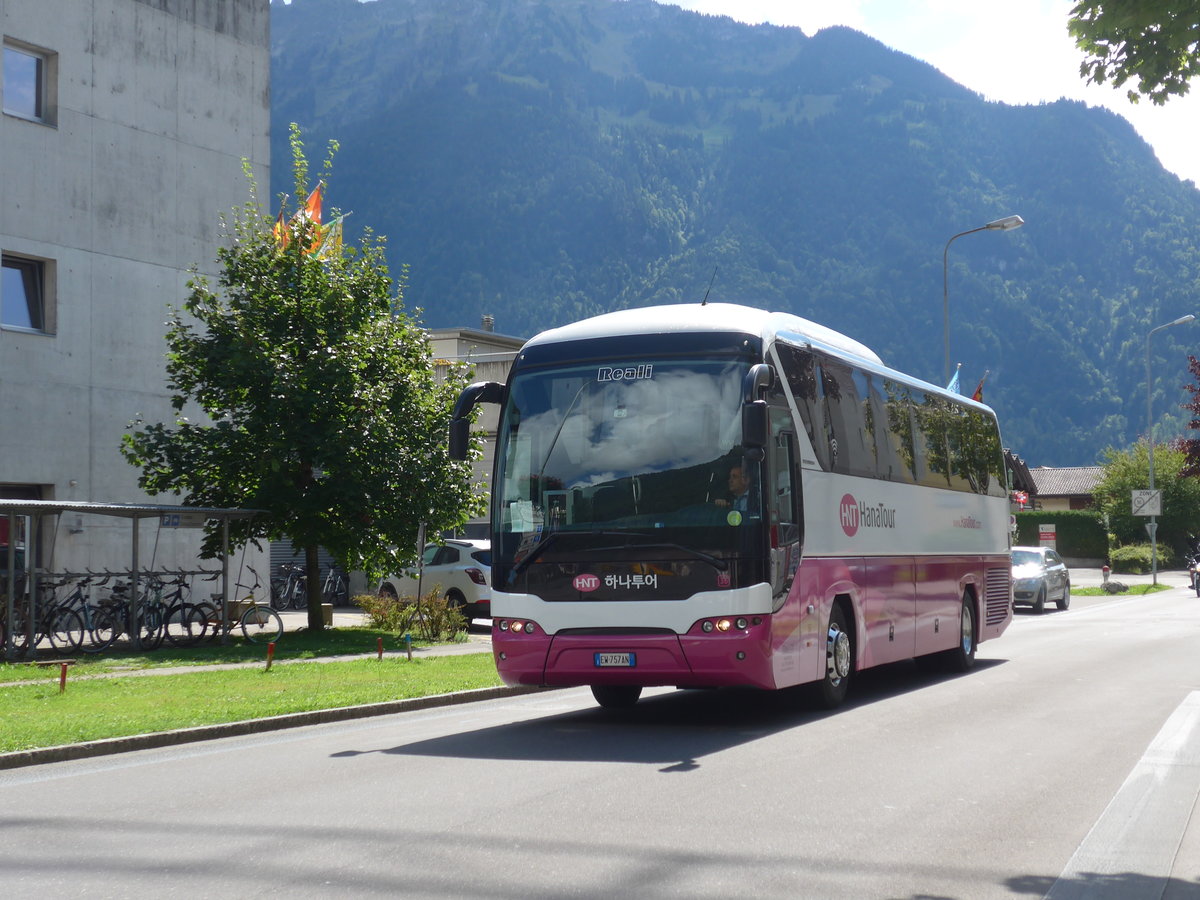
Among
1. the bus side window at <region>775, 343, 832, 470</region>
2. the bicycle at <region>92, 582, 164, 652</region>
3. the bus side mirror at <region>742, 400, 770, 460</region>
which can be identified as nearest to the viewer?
the bus side mirror at <region>742, 400, 770, 460</region>

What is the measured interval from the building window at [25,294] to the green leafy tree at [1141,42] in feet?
70.7

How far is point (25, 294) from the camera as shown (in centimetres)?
2561

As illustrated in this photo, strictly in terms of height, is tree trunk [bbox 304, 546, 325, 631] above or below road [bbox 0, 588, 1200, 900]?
above

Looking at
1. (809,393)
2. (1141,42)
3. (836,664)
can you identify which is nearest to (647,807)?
(1141,42)

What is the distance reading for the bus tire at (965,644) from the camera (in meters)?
18.0

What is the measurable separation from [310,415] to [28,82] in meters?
9.05

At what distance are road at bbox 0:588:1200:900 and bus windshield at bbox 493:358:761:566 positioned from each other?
1704mm

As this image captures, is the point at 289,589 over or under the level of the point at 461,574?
under

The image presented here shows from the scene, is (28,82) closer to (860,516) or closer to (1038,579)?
(860,516)

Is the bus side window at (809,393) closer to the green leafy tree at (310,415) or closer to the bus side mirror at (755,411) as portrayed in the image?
the bus side mirror at (755,411)

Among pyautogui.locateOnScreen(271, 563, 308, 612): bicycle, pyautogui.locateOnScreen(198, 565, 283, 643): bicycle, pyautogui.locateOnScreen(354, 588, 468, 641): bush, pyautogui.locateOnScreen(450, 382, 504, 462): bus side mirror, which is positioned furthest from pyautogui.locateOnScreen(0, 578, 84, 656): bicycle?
pyautogui.locateOnScreen(271, 563, 308, 612): bicycle

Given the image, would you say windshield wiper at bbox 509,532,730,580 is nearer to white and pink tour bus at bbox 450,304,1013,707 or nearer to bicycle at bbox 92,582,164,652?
white and pink tour bus at bbox 450,304,1013,707

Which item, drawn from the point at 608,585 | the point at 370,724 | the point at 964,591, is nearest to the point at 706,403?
the point at 608,585

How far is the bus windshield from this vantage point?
38.0 feet
